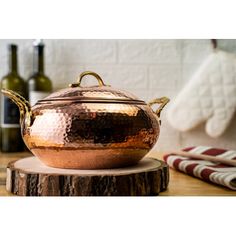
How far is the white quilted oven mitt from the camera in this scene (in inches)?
38.2

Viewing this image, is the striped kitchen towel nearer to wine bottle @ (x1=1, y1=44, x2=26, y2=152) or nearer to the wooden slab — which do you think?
the wooden slab

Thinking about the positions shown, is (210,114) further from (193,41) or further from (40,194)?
(40,194)

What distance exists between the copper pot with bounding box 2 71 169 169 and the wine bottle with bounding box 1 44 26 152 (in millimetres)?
456

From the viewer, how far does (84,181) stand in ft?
1.34

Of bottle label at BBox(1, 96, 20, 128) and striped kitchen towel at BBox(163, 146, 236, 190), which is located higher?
bottle label at BBox(1, 96, 20, 128)

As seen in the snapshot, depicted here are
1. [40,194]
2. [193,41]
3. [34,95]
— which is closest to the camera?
[40,194]

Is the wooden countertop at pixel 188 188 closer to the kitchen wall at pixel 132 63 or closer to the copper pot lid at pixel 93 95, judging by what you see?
the copper pot lid at pixel 93 95

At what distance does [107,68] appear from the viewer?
1030 mm

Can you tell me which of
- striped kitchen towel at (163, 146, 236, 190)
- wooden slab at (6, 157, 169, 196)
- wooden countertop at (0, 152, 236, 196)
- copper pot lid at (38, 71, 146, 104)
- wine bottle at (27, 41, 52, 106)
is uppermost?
wine bottle at (27, 41, 52, 106)

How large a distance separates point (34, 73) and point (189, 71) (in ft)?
1.47

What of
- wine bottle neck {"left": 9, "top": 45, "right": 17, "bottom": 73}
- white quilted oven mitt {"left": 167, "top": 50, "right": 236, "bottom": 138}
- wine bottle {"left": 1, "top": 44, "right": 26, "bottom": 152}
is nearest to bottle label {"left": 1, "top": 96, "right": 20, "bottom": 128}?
wine bottle {"left": 1, "top": 44, "right": 26, "bottom": 152}

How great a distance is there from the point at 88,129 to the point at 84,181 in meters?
0.07

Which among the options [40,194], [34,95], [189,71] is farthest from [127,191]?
[189,71]

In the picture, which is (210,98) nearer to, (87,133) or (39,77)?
(39,77)
